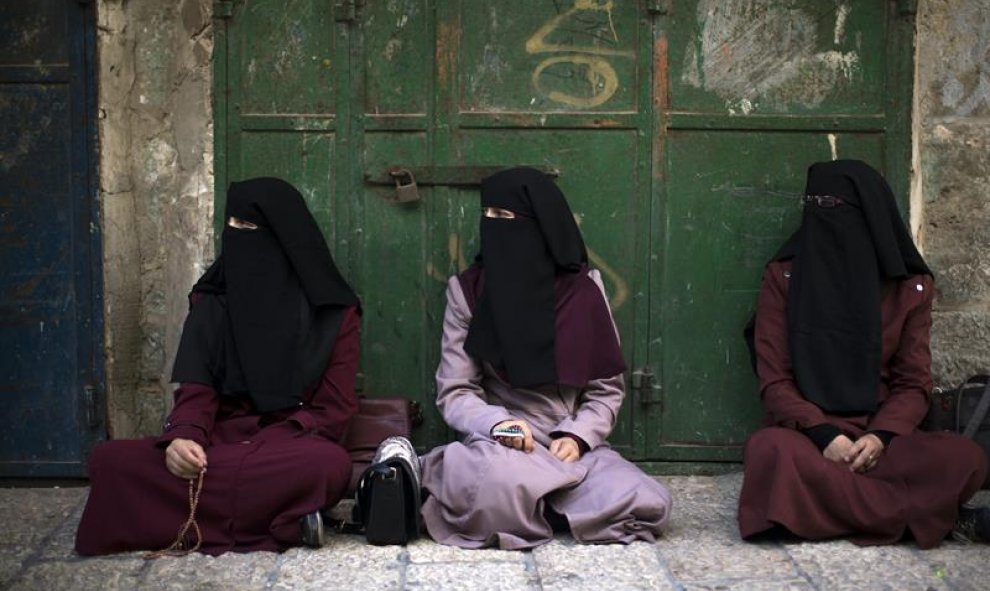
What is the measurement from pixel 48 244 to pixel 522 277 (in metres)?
1.88

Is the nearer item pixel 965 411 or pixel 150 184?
pixel 965 411

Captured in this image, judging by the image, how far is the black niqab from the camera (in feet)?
15.9

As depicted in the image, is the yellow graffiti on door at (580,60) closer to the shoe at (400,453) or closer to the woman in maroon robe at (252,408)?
the woman in maroon robe at (252,408)

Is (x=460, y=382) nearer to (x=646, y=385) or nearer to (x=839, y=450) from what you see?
(x=646, y=385)

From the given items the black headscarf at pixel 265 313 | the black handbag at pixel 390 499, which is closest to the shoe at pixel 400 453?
the black handbag at pixel 390 499

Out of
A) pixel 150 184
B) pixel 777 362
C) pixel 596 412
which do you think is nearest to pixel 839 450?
pixel 777 362

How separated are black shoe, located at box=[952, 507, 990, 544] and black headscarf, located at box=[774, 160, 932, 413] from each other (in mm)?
475

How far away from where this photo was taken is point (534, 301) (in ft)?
16.0

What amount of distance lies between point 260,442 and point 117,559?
1.99ft

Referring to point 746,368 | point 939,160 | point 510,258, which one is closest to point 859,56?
point 939,160

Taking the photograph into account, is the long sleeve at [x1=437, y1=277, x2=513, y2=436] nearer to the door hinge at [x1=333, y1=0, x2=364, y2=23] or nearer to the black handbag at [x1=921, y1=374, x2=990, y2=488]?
the door hinge at [x1=333, y1=0, x2=364, y2=23]

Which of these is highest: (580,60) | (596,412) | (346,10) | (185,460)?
(346,10)

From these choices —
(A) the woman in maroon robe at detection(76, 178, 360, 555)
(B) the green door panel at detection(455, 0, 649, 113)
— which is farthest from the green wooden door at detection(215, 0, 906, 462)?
(A) the woman in maroon robe at detection(76, 178, 360, 555)

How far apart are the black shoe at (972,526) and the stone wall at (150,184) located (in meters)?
2.95
